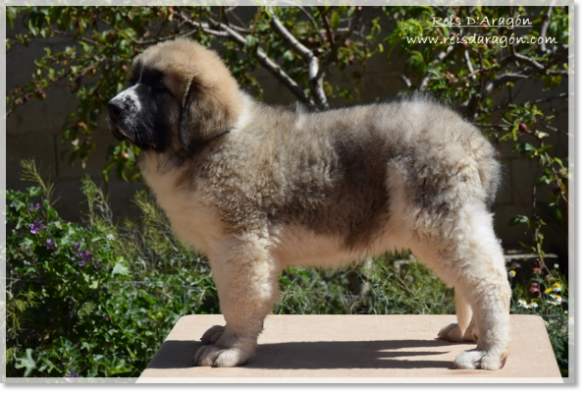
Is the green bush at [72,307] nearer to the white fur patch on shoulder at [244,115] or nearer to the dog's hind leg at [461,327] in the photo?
the white fur patch on shoulder at [244,115]

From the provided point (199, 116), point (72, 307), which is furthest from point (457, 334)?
point (72, 307)

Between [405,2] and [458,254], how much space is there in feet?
8.39

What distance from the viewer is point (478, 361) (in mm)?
3266

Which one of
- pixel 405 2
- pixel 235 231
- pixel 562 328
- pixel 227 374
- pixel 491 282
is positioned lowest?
pixel 562 328

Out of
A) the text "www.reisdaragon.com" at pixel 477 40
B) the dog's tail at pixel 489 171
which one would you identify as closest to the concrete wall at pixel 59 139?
the text "www.reisdaragon.com" at pixel 477 40

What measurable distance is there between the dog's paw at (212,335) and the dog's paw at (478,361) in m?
1.27

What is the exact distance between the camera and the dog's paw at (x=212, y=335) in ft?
12.3

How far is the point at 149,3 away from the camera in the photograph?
16.5 ft

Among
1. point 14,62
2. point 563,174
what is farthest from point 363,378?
point 14,62

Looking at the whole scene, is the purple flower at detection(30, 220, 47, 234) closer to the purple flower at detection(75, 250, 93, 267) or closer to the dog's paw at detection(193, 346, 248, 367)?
the purple flower at detection(75, 250, 93, 267)

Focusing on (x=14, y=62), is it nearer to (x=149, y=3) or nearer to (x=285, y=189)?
(x=149, y=3)

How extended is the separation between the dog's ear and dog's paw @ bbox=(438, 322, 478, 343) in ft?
5.71

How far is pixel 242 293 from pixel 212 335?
607 millimetres

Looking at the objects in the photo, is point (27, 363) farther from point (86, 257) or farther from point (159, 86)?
point (159, 86)
